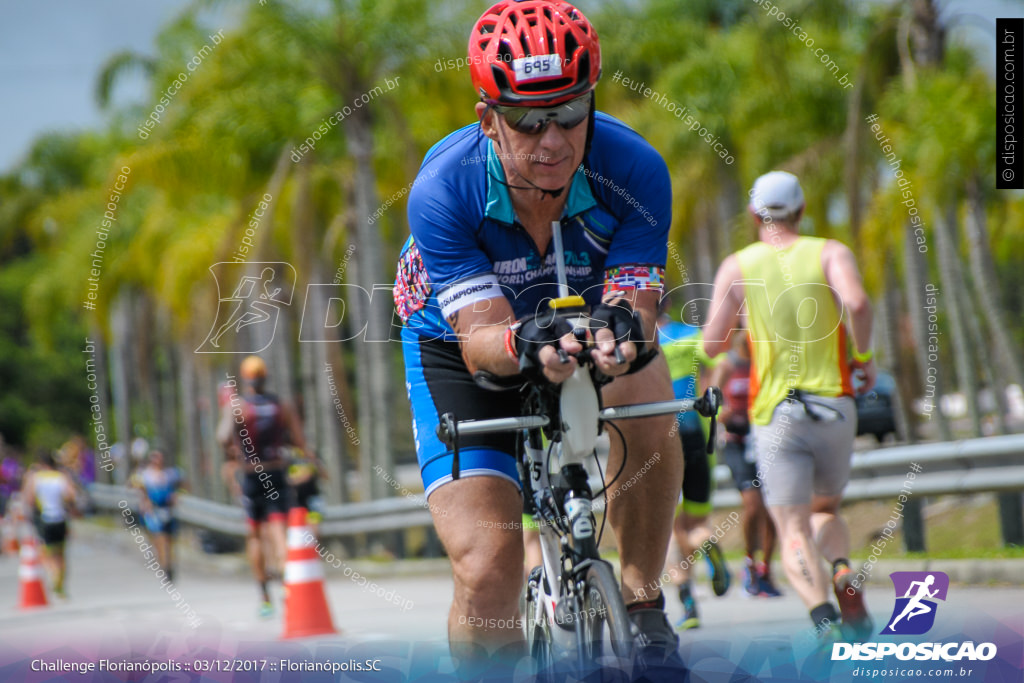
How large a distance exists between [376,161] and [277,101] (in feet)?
8.85

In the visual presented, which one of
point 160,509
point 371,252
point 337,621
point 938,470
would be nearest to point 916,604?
point 938,470

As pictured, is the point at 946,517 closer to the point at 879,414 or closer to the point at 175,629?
the point at 879,414

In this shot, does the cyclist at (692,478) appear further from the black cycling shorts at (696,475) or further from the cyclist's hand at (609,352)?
the cyclist's hand at (609,352)

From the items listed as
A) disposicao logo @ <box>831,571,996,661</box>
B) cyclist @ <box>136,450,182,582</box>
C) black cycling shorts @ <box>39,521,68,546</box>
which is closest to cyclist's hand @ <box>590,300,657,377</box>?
disposicao logo @ <box>831,571,996,661</box>

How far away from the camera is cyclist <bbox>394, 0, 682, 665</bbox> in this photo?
3.30m

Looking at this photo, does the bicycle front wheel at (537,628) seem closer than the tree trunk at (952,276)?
Yes

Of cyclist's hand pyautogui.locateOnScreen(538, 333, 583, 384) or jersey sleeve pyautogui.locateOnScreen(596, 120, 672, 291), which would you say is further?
jersey sleeve pyautogui.locateOnScreen(596, 120, 672, 291)

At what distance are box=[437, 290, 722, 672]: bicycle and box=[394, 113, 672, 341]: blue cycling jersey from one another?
244mm

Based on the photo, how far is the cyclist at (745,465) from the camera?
8133 mm

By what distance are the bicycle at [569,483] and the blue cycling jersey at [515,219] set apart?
24 centimetres

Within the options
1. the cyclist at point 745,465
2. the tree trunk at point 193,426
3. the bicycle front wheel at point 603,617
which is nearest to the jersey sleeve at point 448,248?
the bicycle front wheel at point 603,617

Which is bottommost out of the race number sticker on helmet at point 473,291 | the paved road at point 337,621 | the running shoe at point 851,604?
the paved road at point 337,621

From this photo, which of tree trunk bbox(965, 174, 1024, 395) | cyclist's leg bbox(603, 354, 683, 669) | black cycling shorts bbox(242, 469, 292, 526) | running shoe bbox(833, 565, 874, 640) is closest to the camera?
cyclist's leg bbox(603, 354, 683, 669)

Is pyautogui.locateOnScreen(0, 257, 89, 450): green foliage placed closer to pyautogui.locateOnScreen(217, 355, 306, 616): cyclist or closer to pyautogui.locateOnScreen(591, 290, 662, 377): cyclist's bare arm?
pyautogui.locateOnScreen(217, 355, 306, 616): cyclist
